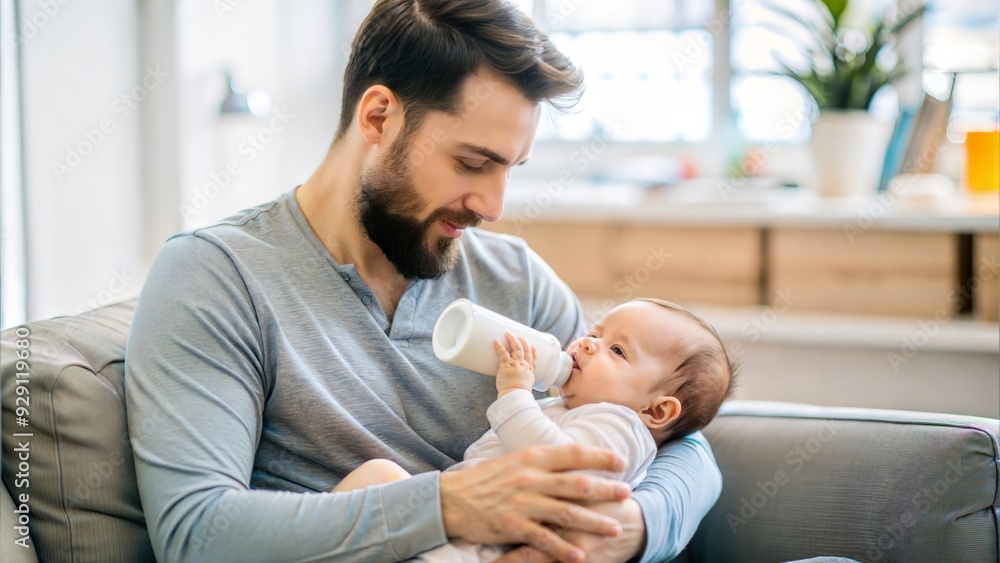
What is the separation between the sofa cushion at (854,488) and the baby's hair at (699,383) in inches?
6.8

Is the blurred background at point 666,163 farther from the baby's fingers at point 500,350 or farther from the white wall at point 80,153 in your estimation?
the baby's fingers at point 500,350

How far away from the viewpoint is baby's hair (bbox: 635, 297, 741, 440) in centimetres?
138

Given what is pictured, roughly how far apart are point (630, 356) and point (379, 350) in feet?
1.30

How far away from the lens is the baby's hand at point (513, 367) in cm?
124

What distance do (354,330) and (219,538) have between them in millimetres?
401

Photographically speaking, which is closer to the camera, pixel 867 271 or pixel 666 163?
pixel 867 271

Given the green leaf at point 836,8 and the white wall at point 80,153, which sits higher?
the green leaf at point 836,8

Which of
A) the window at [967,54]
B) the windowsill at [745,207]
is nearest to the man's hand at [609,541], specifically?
the windowsill at [745,207]

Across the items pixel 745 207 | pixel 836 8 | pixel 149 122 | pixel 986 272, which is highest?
pixel 836 8

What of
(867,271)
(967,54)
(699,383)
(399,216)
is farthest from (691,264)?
(399,216)

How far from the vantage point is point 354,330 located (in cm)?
138

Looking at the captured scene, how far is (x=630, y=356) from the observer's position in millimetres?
1375

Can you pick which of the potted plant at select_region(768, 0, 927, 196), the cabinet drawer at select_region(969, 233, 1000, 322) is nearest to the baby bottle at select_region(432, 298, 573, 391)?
the cabinet drawer at select_region(969, 233, 1000, 322)

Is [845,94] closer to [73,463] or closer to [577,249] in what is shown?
[577,249]
